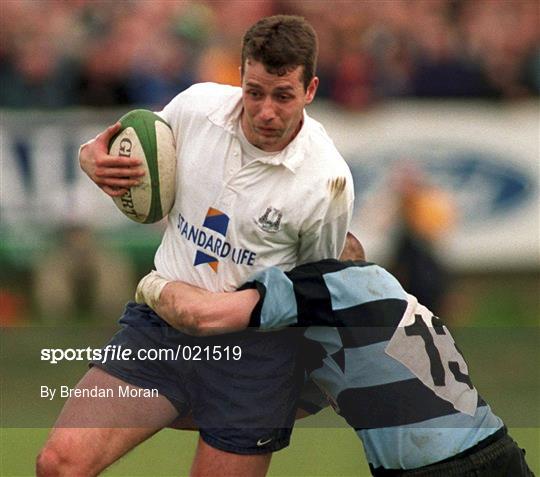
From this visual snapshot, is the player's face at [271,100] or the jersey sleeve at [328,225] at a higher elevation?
the player's face at [271,100]

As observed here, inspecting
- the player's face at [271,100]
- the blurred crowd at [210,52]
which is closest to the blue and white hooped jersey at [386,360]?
the player's face at [271,100]

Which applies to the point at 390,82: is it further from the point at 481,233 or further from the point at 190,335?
the point at 190,335

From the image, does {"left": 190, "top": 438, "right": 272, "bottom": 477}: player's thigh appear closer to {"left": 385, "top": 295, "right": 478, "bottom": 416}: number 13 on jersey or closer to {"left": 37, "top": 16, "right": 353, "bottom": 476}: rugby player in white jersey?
{"left": 37, "top": 16, "right": 353, "bottom": 476}: rugby player in white jersey

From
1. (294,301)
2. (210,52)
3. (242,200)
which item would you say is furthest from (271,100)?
(210,52)

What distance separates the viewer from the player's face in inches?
223

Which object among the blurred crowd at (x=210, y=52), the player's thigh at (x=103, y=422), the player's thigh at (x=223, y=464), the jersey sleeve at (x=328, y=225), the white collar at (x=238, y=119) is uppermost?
the white collar at (x=238, y=119)

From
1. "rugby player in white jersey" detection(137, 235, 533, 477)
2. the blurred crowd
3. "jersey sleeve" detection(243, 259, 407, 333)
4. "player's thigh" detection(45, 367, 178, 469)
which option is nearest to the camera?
"rugby player in white jersey" detection(137, 235, 533, 477)

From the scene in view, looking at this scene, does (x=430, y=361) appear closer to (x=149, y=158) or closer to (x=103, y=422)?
(x=103, y=422)

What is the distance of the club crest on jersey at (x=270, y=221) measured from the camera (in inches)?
230

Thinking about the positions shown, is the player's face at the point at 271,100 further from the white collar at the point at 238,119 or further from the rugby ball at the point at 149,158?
the rugby ball at the point at 149,158

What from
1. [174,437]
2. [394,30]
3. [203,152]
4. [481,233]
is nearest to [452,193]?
[481,233]

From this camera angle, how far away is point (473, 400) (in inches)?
216

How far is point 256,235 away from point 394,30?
716cm

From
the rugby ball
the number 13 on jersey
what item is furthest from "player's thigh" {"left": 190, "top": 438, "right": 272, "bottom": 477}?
the rugby ball
